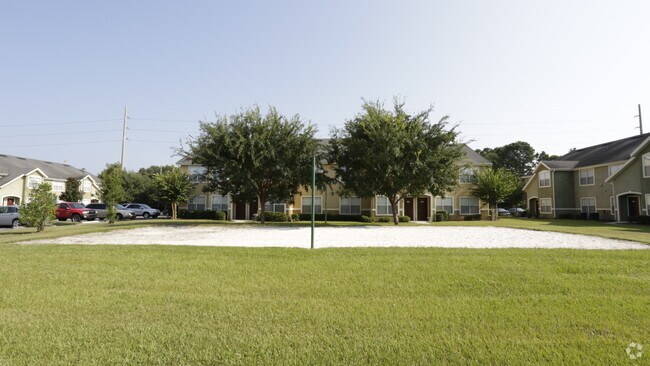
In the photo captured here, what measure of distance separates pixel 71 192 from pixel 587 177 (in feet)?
193

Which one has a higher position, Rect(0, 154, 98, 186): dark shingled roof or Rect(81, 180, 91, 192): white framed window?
Rect(0, 154, 98, 186): dark shingled roof

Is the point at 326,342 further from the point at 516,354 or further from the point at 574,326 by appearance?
the point at 574,326

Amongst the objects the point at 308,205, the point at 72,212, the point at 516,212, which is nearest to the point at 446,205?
the point at 308,205

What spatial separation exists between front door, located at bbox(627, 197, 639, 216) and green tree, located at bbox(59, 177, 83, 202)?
58.6 m

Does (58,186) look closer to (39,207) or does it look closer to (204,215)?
(204,215)

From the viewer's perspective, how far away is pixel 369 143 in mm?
23672

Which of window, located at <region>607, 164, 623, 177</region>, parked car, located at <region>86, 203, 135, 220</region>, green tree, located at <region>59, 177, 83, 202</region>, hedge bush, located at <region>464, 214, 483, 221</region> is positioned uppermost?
window, located at <region>607, 164, 623, 177</region>

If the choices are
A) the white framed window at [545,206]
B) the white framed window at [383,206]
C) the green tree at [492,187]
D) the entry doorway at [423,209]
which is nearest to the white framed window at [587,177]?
the white framed window at [545,206]

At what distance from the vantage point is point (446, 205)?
36.7m

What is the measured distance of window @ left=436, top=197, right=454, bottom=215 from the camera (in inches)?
1438

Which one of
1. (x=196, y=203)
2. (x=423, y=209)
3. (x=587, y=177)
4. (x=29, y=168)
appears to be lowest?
(x=423, y=209)

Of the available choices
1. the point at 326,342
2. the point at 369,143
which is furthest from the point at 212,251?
the point at 369,143

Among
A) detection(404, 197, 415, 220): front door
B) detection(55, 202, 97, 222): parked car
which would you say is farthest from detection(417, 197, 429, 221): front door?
detection(55, 202, 97, 222): parked car

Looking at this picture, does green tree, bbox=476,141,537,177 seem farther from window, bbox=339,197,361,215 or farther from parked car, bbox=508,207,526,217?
window, bbox=339,197,361,215
